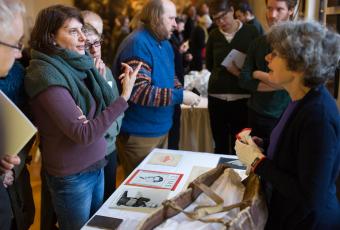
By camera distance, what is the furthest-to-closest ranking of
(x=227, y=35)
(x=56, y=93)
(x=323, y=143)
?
1. (x=227, y=35)
2. (x=56, y=93)
3. (x=323, y=143)

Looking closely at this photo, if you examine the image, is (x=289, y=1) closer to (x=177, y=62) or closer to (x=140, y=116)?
(x=177, y=62)

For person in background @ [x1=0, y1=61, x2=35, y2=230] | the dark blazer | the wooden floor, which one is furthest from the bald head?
the wooden floor

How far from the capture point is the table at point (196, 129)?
2865mm

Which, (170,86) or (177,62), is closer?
(170,86)

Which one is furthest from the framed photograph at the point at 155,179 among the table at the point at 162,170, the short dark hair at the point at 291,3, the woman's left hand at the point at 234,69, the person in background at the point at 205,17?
the person in background at the point at 205,17

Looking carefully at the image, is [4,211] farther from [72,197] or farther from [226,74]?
[226,74]

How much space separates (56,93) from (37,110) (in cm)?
13

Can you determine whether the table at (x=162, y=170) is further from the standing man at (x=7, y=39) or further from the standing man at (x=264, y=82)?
the standing man at (x=264, y=82)

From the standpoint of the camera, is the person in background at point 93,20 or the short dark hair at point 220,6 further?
the short dark hair at point 220,6

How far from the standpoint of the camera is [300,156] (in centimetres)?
93

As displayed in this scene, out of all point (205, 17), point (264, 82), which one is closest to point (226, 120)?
point (264, 82)

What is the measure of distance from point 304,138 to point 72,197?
86cm

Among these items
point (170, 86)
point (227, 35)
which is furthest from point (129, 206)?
point (227, 35)

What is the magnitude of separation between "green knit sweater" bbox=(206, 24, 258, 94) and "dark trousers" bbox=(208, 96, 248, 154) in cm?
9
